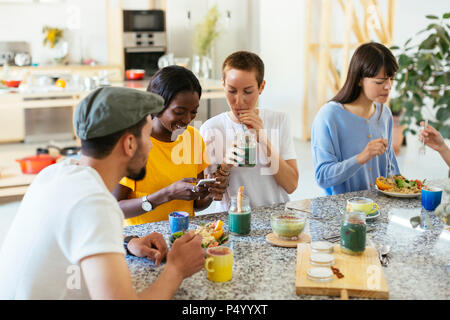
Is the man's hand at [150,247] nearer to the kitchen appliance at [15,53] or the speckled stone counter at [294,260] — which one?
the speckled stone counter at [294,260]

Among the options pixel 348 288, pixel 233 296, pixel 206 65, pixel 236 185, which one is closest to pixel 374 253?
pixel 348 288

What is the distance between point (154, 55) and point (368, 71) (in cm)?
594

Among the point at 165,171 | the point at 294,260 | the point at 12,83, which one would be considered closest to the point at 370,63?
the point at 165,171

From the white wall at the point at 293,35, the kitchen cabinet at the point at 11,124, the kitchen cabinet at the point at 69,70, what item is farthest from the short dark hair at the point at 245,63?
the kitchen cabinet at the point at 11,124

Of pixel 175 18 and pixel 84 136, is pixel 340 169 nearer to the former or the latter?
pixel 84 136

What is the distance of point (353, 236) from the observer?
5.10 ft

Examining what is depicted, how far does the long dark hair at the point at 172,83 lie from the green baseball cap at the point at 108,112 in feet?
1.99

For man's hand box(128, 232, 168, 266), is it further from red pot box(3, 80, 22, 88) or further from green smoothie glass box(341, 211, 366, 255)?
red pot box(3, 80, 22, 88)

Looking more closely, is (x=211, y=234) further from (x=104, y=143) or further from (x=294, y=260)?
(x=104, y=143)

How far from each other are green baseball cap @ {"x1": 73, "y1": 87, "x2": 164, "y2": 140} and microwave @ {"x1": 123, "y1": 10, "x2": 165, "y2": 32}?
6.72 m

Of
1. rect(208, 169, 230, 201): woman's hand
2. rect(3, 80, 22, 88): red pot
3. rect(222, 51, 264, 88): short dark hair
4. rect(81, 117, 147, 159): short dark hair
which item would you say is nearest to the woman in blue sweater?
rect(222, 51, 264, 88): short dark hair

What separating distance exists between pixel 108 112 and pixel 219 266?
523mm

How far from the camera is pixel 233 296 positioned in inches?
53.2

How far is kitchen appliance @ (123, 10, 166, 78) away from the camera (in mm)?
7691
